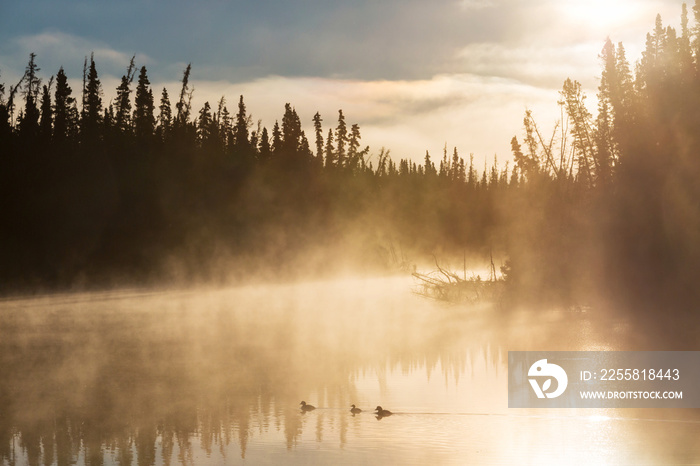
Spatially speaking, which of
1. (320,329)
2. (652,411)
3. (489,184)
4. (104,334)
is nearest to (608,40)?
(320,329)

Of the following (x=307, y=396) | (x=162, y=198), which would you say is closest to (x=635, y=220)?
(x=307, y=396)

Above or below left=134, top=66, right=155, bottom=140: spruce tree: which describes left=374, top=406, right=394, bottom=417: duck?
below

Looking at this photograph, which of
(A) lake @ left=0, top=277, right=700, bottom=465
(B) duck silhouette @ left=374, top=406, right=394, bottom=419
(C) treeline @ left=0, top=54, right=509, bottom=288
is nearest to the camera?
(A) lake @ left=0, top=277, right=700, bottom=465

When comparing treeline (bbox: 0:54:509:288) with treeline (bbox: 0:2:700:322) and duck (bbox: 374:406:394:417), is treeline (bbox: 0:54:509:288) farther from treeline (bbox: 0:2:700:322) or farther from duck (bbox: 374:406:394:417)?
duck (bbox: 374:406:394:417)

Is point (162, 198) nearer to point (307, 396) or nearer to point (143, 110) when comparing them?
point (143, 110)

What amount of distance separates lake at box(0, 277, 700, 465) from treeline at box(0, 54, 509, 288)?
35.8 metres

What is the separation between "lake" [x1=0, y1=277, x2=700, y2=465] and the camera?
1265cm

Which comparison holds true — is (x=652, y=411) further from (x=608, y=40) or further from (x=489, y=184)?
(x=489, y=184)

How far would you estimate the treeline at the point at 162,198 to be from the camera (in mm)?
70875

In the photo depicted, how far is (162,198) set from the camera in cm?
8100

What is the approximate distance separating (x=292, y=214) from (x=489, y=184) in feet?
220

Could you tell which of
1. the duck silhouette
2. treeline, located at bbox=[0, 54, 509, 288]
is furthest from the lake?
treeline, located at bbox=[0, 54, 509, 288]

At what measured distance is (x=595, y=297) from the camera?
A: 30.8 m

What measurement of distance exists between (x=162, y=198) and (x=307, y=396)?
65873 mm
